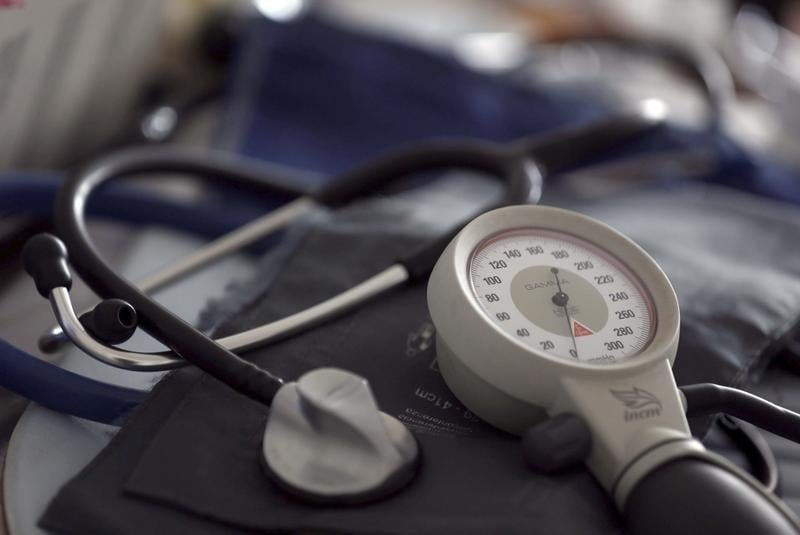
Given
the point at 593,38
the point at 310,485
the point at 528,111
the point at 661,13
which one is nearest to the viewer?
the point at 310,485

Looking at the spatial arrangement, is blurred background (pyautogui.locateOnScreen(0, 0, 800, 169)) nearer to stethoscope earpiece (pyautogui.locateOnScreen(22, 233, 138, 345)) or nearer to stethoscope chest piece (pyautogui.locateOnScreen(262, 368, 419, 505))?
stethoscope earpiece (pyautogui.locateOnScreen(22, 233, 138, 345))

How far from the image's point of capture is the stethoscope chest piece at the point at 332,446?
480mm

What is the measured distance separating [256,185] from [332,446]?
0.41 metres

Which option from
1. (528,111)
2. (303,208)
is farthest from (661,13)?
(303,208)

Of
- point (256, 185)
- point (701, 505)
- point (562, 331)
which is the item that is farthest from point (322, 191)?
point (701, 505)

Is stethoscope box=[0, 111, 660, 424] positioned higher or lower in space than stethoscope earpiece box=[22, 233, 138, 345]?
lower

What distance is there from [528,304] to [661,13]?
1.15 meters

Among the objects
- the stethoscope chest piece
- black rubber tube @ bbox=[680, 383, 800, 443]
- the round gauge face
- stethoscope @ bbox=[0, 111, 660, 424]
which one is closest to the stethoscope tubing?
stethoscope @ bbox=[0, 111, 660, 424]

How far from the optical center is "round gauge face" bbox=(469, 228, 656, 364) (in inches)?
20.7

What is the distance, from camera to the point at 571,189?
0.99 meters

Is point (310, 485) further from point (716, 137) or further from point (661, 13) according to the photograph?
point (661, 13)

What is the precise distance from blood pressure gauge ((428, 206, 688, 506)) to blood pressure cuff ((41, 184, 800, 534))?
0.11 feet

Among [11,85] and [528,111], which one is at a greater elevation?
[11,85]

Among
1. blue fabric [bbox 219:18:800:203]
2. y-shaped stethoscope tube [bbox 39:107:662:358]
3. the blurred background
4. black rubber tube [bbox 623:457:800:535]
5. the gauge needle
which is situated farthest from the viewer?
blue fabric [bbox 219:18:800:203]
